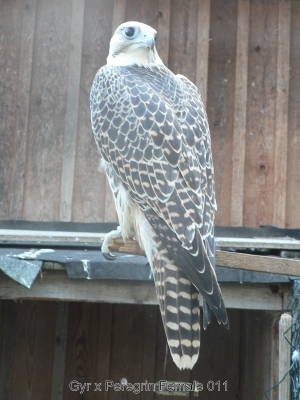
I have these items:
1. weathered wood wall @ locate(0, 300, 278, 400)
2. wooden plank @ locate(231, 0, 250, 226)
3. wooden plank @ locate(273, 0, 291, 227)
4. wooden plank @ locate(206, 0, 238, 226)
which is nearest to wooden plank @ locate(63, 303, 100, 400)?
weathered wood wall @ locate(0, 300, 278, 400)

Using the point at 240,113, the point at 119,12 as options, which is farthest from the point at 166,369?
the point at 119,12

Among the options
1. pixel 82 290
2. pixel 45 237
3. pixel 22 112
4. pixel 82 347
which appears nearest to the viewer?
pixel 82 290

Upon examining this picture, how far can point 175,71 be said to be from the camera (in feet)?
17.6

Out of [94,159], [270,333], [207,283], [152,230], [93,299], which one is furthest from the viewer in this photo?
[94,159]

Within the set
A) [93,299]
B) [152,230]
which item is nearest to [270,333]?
[93,299]

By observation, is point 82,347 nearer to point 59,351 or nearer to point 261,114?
point 59,351

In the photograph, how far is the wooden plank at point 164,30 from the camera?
5.34 meters

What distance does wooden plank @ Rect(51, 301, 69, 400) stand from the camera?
5.25m

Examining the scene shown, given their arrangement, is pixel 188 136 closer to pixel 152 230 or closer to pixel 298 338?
pixel 152 230

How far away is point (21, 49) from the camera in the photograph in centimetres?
529

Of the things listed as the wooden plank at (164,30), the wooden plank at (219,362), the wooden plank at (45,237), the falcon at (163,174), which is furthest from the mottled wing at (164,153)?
the wooden plank at (219,362)

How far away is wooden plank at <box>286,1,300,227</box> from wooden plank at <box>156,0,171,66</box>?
44.4 inches

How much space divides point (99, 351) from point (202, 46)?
9.33ft

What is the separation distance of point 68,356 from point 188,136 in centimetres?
288
